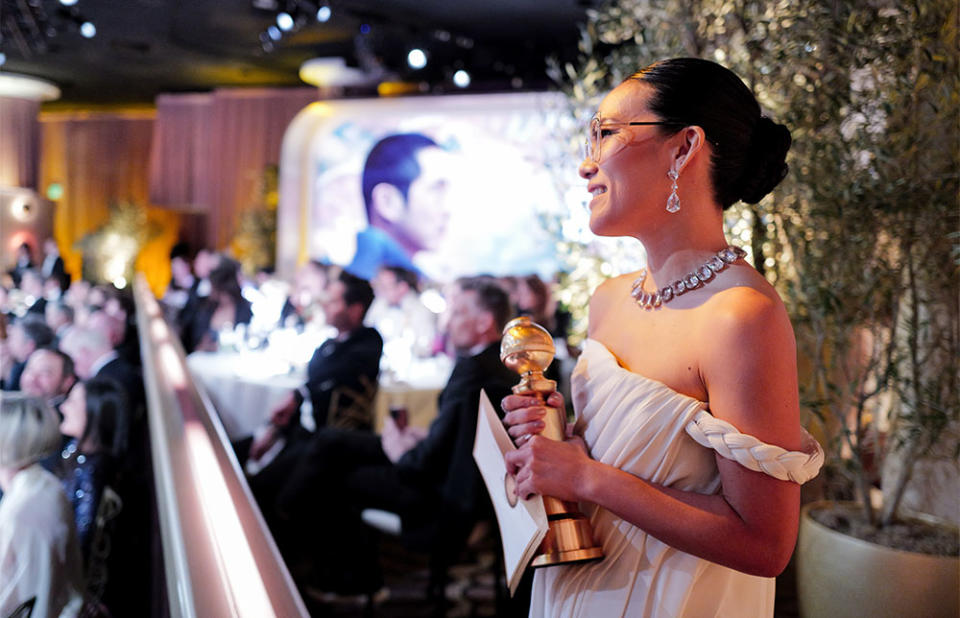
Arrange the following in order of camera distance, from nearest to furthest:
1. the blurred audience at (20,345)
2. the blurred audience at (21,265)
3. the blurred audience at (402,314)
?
the blurred audience at (20,345), the blurred audience at (402,314), the blurred audience at (21,265)

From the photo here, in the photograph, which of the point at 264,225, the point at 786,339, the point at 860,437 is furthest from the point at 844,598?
the point at 264,225

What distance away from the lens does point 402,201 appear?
13070 mm

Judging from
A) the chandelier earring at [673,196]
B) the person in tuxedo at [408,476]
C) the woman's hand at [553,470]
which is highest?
the chandelier earring at [673,196]

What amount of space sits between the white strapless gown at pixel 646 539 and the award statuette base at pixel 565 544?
0.19 ft

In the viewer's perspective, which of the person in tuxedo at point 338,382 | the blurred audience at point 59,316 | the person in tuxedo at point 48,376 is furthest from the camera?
the blurred audience at point 59,316

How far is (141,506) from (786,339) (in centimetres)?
355

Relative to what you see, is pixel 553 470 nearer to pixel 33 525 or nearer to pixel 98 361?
pixel 33 525

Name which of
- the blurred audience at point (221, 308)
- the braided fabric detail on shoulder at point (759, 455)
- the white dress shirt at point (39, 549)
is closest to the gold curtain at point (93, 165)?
the blurred audience at point (221, 308)

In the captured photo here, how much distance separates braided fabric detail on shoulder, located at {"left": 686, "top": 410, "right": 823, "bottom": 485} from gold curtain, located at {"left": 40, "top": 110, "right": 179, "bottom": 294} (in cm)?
1939

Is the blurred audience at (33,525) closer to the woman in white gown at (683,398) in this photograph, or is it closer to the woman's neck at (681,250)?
the woman in white gown at (683,398)

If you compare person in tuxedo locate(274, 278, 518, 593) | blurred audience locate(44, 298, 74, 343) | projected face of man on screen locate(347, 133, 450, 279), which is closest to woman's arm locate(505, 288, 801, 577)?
person in tuxedo locate(274, 278, 518, 593)

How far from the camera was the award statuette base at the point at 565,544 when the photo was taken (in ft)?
4.03

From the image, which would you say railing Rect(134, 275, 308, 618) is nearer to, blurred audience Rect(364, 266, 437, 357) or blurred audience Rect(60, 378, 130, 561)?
blurred audience Rect(60, 378, 130, 561)

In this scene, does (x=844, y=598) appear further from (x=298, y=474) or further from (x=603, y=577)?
(x=298, y=474)
